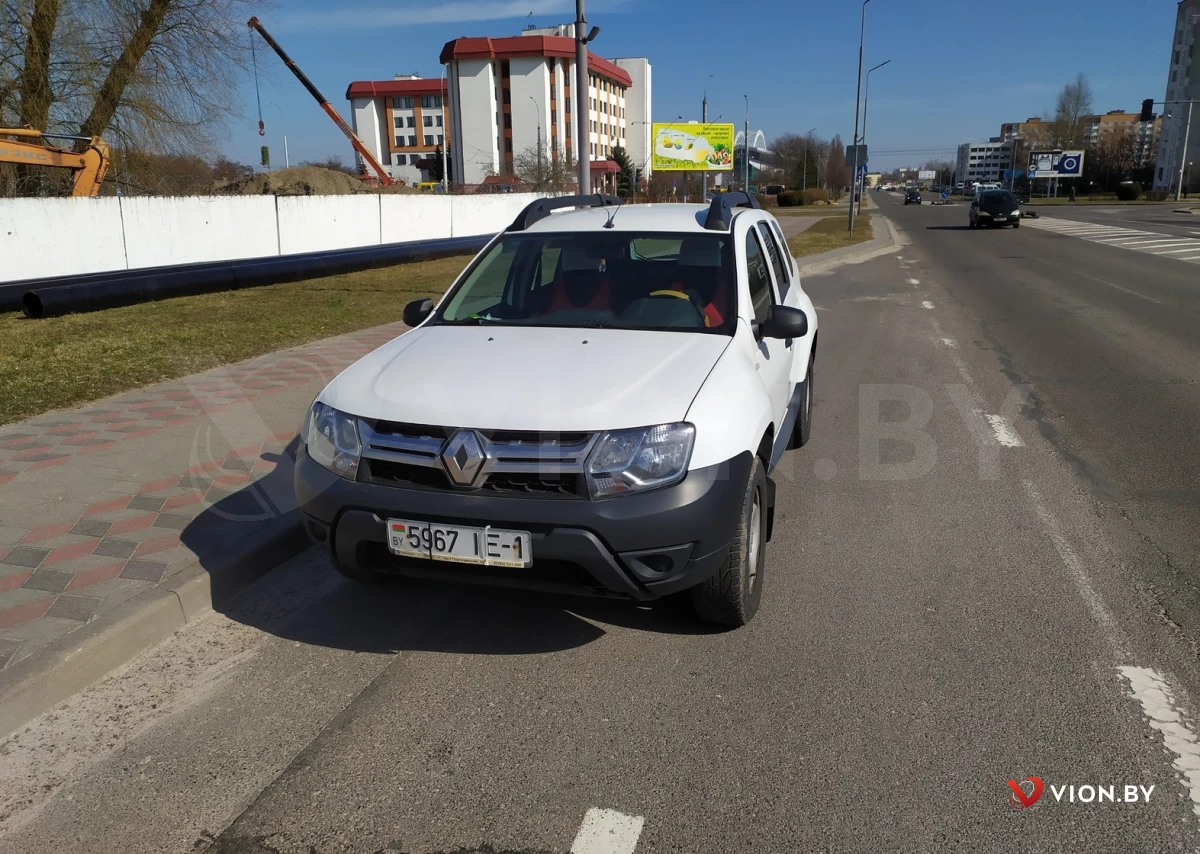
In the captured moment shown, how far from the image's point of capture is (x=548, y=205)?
5797 mm

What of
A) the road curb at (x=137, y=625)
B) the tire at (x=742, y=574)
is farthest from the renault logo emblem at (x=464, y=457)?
the road curb at (x=137, y=625)

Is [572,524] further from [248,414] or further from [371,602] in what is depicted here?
[248,414]

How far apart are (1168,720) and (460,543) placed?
8.42 ft

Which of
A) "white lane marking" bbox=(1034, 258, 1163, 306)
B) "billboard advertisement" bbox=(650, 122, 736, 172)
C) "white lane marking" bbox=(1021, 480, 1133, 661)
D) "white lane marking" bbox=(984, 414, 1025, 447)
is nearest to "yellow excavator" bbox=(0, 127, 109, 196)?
"white lane marking" bbox=(984, 414, 1025, 447)

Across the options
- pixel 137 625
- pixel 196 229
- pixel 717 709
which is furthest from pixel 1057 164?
pixel 137 625

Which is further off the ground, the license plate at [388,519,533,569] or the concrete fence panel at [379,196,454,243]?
the concrete fence panel at [379,196,454,243]

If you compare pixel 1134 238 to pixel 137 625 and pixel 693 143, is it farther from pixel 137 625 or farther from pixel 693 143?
pixel 693 143

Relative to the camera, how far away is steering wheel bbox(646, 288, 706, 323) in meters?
4.44

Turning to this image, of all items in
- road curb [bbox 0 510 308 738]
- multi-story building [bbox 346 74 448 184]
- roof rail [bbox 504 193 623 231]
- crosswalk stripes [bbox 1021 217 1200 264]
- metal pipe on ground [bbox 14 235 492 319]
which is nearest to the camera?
road curb [bbox 0 510 308 738]

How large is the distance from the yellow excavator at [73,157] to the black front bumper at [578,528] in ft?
60.5

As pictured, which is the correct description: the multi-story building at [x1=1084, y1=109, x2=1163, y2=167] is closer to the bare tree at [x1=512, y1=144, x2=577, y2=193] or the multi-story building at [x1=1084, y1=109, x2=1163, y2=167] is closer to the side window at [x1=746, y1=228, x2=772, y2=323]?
the bare tree at [x1=512, y1=144, x2=577, y2=193]

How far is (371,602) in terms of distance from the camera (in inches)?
168

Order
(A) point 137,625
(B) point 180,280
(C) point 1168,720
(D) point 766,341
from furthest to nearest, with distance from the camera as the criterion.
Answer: (B) point 180,280 < (D) point 766,341 < (A) point 137,625 < (C) point 1168,720

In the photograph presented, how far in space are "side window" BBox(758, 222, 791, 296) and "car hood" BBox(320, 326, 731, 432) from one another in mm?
1754
